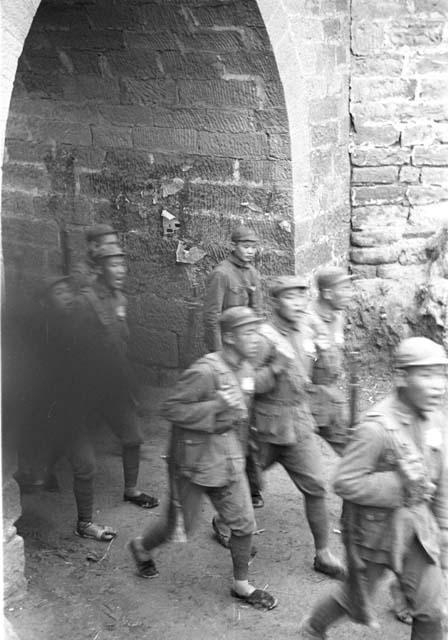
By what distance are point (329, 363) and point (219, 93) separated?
2.69 metres

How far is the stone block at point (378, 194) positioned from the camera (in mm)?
8938

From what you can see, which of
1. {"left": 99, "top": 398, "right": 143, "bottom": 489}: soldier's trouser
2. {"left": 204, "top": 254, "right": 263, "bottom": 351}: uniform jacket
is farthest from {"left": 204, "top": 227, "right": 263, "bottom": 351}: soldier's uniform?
{"left": 99, "top": 398, "right": 143, "bottom": 489}: soldier's trouser

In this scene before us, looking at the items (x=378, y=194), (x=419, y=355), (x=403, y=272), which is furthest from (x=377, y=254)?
(x=419, y=355)

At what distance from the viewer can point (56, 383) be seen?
6.70 m

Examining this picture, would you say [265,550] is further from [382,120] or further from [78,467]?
[382,120]

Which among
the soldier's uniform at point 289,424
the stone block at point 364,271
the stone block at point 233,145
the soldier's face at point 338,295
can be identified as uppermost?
the stone block at point 233,145

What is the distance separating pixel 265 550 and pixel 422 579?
1904mm

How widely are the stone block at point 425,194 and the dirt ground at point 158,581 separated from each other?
273cm

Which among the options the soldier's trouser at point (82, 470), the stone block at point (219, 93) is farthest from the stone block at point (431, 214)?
the soldier's trouser at point (82, 470)

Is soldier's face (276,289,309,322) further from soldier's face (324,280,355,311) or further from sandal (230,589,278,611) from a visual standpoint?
sandal (230,589,278,611)

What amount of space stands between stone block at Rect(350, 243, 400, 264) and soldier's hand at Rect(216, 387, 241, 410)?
384cm

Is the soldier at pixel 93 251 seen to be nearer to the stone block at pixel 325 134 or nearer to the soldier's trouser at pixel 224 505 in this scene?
the soldier's trouser at pixel 224 505

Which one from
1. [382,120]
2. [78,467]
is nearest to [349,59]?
[382,120]

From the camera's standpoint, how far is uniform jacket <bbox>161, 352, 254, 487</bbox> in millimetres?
5457
